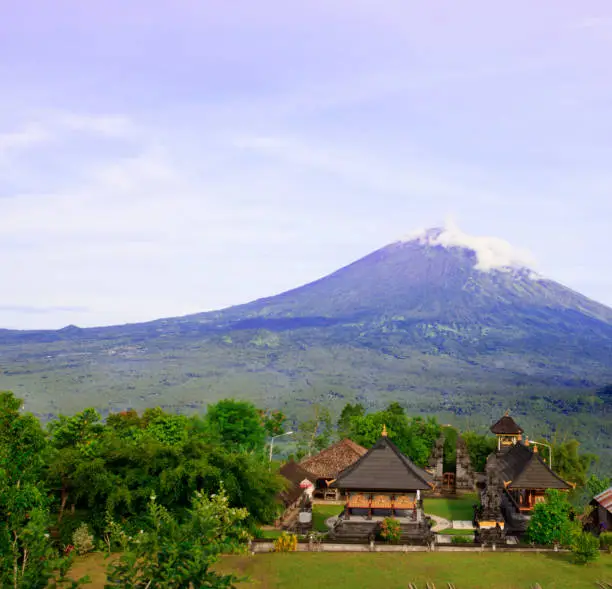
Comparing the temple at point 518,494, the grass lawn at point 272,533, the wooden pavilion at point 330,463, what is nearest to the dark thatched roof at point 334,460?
the wooden pavilion at point 330,463

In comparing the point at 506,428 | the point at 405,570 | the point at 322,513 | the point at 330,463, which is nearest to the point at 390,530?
the point at 405,570

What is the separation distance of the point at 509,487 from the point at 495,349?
14291 cm

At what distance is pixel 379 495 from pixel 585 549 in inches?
412

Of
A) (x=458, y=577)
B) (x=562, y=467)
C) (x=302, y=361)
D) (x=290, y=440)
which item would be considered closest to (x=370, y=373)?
(x=302, y=361)

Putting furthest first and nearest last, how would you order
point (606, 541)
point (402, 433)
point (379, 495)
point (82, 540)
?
1. point (402, 433)
2. point (379, 495)
3. point (606, 541)
4. point (82, 540)

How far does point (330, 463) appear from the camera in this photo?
168 ft

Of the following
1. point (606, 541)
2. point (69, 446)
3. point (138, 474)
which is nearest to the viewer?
point (606, 541)

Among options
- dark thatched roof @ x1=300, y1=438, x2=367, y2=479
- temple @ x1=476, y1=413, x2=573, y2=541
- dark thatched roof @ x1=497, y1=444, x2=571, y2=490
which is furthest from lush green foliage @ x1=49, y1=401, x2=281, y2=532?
dark thatched roof @ x1=300, y1=438, x2=367, y2=479

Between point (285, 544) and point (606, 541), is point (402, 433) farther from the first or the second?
point (285, 544)

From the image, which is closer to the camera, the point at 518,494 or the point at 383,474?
the point at 383,474

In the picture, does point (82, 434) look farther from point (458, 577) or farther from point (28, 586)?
point (458, 577)

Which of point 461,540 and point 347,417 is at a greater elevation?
point 347,417

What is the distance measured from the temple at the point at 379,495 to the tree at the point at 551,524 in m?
5.34

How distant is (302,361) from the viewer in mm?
171375
